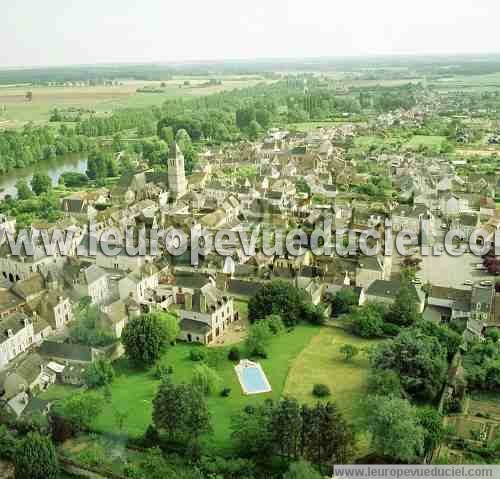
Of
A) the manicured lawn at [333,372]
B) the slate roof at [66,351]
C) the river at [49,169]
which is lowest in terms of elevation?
the manicured lawn at [333,372]

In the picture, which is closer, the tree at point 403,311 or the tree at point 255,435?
the tree at point 255,435

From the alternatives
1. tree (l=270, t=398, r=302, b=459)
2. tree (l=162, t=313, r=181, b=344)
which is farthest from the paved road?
tree (l=270, t=398, r=302, b=459)

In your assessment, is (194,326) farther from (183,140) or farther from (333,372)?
(183,140)

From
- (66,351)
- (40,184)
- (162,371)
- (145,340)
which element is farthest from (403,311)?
(40,184)

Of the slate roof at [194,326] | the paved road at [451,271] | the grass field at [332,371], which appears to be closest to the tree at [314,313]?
the grass field at [332,371]

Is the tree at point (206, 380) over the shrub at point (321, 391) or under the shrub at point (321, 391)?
over

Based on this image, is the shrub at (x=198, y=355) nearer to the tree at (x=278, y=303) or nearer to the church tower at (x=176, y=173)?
the tree at (x=278, y=303)

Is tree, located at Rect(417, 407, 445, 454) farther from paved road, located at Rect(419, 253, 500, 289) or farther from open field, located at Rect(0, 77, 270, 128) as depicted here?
open field, located at Rect(0, 77, 270, 128)
